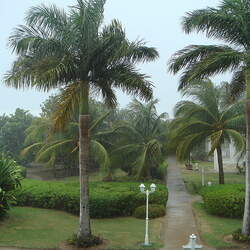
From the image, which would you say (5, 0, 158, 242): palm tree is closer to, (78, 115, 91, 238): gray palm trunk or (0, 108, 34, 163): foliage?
(78, 115, 91, 238): gray palm trunk

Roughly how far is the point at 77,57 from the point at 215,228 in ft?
27.4

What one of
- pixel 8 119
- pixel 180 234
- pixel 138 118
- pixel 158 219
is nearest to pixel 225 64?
pixel 180 234

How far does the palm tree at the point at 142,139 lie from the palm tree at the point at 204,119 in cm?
236

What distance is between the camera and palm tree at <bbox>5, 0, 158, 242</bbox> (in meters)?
12.0

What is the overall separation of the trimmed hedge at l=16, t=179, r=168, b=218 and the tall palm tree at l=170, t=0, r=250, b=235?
19.6 ft

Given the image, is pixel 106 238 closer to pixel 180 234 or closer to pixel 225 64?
pixel 180 234

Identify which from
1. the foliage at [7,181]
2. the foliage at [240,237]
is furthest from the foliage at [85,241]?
the foliage at [240,237]

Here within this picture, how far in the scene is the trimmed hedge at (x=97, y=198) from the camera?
Result: 56.1ft

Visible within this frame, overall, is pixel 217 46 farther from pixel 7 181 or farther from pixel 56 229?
pixel 7 181

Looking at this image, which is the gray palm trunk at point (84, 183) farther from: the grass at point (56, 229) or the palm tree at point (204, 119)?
the palm tree at point (204, 119)

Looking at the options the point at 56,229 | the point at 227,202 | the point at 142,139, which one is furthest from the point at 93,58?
the point at 142,139

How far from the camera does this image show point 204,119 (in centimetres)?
2330

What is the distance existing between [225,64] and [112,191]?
27.5 feet

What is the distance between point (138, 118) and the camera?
27.4 meters
